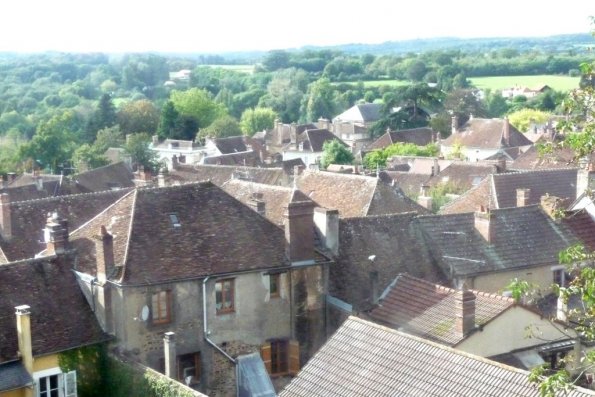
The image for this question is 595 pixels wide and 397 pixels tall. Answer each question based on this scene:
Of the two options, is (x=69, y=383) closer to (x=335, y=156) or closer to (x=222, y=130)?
(x=335, y=156)

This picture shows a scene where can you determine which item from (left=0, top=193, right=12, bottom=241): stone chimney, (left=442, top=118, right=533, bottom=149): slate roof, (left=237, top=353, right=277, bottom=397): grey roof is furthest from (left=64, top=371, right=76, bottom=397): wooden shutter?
(left=442, top=118, right=533, bottom=149): slate roof

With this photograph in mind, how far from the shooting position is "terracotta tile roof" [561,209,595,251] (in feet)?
121

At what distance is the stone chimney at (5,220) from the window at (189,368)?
1013 centimetres

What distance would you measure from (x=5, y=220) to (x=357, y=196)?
48.9 ft

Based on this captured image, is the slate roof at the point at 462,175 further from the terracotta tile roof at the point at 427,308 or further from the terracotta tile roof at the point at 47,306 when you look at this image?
the terracotta tile roof at the point at 47,306

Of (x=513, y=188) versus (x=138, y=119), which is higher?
(x=513, y=188)

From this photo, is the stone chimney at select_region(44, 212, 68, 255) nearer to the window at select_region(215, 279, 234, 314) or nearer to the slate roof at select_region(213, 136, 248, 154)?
the window at select_region(215, 279, 234, 314)

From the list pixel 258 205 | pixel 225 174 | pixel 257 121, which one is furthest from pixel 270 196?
pixel 257 121

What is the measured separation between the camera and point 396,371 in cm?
2069

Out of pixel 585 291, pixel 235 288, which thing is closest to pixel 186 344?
pixel 235 288

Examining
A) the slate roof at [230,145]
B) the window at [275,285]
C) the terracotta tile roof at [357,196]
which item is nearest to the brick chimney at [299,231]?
the window at [275,285]

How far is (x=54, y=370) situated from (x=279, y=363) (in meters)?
7.56

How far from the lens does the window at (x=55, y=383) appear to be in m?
26.8

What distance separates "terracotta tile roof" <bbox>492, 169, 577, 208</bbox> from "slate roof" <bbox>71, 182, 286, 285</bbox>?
68.3 feet
